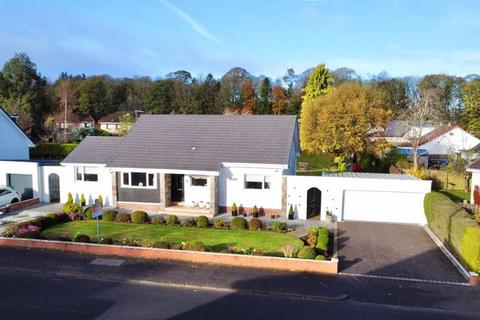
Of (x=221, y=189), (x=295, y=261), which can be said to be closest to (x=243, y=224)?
(x=221, y=189)

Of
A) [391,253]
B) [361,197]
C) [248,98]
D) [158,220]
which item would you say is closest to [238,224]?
[158,220]

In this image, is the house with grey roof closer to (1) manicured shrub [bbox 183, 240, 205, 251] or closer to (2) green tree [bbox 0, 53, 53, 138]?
(1) manicured shrub [bbox 183, 240, 205, 251]

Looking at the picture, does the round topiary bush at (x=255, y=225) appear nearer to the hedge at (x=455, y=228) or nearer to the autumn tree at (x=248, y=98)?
the hedge at (x=455, y=228)

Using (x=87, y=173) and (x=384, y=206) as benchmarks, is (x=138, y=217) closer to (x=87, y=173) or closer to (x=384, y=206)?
(x=87, y=173)

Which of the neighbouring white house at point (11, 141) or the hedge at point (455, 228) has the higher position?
the neighbouring white house at point (11, 141)

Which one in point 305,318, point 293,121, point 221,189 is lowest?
point 305,318

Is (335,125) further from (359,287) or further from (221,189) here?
(359,287)

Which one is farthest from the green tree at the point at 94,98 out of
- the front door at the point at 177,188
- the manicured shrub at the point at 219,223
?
the manicured shrub at the point at 219,223
